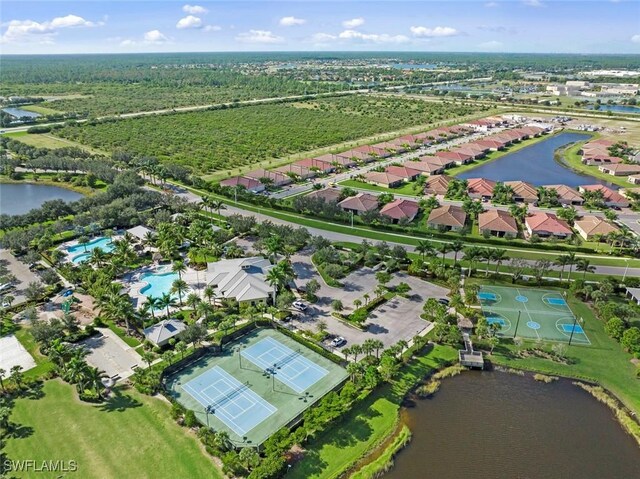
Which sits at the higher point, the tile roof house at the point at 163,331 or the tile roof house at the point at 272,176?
the tile roof house at the point at 272,176

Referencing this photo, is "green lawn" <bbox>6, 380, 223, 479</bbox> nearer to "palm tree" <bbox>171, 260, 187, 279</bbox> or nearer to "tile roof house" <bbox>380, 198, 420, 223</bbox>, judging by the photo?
"palm tree" <bbox>171, 260, 187, 279</bbox>

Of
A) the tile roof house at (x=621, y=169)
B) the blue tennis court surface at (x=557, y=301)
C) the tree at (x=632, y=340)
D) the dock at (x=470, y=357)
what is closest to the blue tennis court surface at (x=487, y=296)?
the blue tennis court surface at (x=557, y=301)

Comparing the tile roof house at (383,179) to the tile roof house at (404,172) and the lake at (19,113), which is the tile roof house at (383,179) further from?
the lake at (19,113)

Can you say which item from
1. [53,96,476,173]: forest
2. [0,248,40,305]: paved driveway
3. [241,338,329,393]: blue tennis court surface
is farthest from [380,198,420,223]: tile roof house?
[0,248,40,305]: paved driveway

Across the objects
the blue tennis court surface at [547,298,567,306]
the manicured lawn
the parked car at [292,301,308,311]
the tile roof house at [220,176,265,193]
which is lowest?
the manicured lawn

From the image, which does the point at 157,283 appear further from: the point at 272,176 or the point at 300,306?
the point at 272,176

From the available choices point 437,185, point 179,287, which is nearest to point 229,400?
point 179,287
